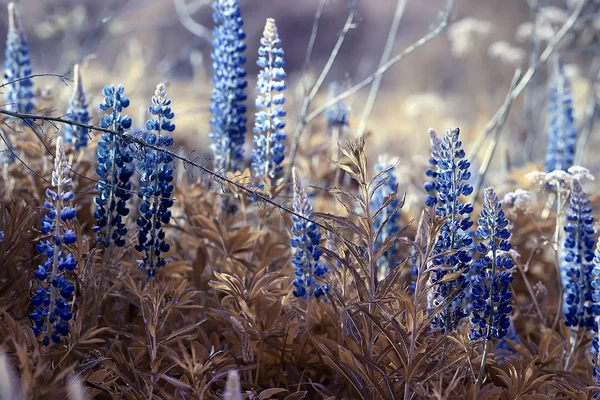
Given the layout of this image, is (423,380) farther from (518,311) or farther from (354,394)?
(518,311)

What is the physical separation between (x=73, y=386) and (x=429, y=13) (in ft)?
50.4

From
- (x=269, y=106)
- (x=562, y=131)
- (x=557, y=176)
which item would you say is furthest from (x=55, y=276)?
(x=562, y=131)

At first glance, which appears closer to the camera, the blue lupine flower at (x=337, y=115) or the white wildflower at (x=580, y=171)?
the white wildflower at (x=580, y=171)

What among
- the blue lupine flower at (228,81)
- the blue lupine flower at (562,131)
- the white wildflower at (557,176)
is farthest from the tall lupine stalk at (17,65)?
the blue lupine flower at (562,131)

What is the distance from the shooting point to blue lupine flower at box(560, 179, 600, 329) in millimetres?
2184

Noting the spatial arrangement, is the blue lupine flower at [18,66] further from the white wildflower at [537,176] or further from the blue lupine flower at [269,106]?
the white wildflower at [537,176]

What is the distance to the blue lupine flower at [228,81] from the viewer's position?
2.81m

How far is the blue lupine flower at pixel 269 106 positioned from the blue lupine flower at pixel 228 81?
131mm

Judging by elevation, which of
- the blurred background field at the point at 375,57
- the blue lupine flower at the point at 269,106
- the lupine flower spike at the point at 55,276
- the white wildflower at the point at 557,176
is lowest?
the lupine flower spike at the point at 55,276

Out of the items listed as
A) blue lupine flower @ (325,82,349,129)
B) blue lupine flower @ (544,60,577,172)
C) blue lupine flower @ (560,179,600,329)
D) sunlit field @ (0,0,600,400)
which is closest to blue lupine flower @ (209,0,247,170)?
sunlit field @ (0,0,600,400)

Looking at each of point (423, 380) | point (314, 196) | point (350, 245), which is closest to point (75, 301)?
point (350, 245)

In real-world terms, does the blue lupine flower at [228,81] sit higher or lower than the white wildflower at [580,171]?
higher

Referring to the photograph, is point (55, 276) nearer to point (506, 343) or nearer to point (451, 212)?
point (451, 212)

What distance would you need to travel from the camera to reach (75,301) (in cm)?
178
